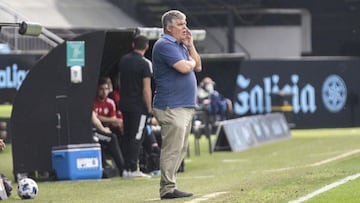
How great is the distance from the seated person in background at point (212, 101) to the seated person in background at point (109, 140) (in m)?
12.4

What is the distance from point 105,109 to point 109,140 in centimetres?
66

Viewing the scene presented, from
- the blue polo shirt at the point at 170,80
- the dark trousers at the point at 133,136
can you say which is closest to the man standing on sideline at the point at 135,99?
the dark trousers at the point at 133,136

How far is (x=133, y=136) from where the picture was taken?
1460 cm

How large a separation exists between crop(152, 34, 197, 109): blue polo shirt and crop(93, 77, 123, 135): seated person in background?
4.72m

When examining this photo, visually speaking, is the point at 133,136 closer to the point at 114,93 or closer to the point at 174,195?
the point at 114,93

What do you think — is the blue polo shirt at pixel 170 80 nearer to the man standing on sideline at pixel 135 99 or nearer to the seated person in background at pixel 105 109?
the man standing on sideline at pixel 135 99

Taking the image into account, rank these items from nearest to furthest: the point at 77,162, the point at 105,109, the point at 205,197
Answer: the point at 205,197 → the point at 77,162 → the point at 105,109

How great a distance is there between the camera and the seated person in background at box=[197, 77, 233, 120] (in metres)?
27.8

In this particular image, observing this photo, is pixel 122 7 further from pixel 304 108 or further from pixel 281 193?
pixel 281 193

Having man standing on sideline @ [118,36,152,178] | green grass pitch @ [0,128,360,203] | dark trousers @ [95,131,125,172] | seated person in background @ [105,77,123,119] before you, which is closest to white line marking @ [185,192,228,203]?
green grass pitch @ [0,128,360,203]

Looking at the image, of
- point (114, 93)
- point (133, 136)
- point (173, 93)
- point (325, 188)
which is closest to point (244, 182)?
point (325, 188)

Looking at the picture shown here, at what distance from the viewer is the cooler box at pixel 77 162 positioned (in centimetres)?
1438

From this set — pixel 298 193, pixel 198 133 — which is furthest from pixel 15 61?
pixel 298 193

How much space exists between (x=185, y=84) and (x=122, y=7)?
2959 cm
